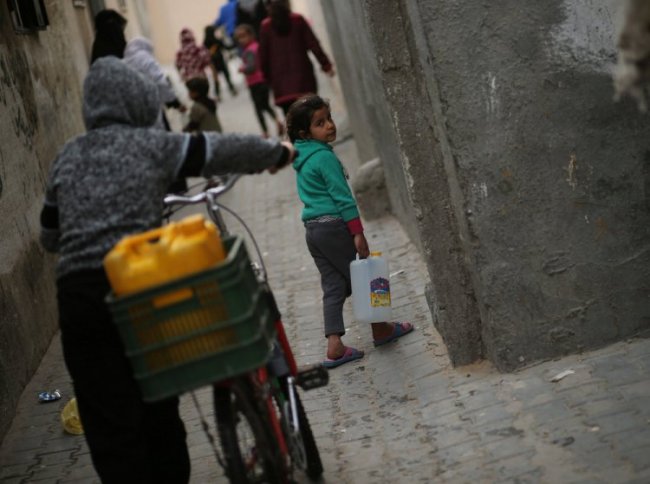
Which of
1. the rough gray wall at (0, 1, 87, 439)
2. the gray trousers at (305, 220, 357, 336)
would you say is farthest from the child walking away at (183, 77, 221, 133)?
the gray trousers at (305, 220, 357, 336)

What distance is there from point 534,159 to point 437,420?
129 centimetres

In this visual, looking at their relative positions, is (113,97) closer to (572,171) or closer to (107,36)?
(572,171)

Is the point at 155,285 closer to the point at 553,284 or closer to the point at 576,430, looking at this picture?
the point at 576,430

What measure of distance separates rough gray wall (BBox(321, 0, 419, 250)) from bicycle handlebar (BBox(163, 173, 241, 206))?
288 cm

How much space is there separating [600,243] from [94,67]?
264 centimetres

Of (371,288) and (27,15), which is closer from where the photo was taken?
(371,288)

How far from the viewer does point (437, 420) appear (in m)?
5.91

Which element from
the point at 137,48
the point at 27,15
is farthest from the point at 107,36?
the point at 27,15

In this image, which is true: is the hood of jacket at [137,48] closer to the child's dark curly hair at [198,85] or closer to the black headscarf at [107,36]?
the black headscarf at [107,36]

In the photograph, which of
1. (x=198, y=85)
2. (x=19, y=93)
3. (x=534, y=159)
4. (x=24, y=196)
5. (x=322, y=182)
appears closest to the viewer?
(x=534, y=159)

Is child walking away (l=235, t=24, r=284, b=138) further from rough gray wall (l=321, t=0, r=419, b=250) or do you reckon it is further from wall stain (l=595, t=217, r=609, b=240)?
wall stain (l=595, t=217, r=609, b=240)

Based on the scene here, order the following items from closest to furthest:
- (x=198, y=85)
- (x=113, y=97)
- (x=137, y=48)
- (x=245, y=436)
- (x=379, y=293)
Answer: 1. (x=113, y=97)
2. (x=245, y=436)
3. (x=379, y=293)
4. (x=137, y=48)
5. (x=198, y=85)

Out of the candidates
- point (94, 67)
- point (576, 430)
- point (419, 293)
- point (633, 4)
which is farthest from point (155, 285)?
point (419, 293)

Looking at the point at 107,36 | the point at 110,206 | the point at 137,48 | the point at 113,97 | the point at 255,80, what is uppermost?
the point at 107,36
